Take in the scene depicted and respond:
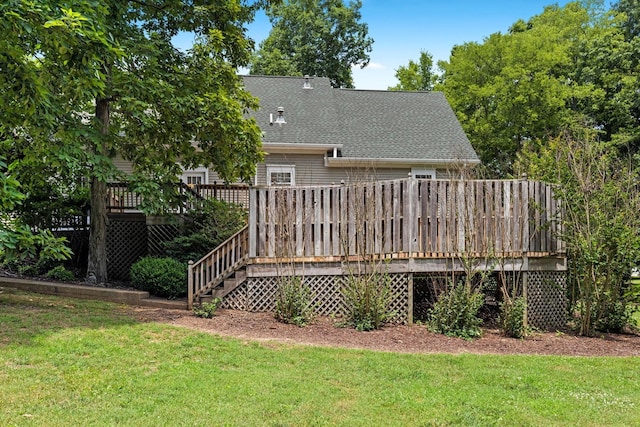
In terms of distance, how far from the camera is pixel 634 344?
804 centimetres

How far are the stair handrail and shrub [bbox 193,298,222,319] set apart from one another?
0.50 meters

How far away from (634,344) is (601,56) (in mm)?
21519

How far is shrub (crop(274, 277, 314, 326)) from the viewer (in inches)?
332

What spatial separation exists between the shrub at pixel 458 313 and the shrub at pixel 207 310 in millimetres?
3704

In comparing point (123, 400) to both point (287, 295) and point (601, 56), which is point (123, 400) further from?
point (601, 56)

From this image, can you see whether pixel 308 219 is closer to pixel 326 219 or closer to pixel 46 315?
pixel 326 219

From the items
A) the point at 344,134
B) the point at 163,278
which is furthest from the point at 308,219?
the point at 344,134

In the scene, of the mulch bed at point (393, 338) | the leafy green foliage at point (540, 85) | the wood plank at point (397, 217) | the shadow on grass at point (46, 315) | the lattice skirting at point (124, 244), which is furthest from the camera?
the leafy green foliage at point (540, 85)

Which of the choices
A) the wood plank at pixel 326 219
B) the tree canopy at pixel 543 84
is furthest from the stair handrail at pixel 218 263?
the tree canopy at pixel 543 84

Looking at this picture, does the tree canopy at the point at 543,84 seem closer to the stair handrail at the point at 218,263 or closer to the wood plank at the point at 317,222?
the wood plank at the point at 317,222

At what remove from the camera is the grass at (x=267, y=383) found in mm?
4309

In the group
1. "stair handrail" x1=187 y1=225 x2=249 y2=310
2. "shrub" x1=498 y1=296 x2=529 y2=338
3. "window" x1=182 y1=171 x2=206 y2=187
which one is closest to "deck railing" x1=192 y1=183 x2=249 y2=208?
"window" x1=182 y1=171 x2=206 y2=187

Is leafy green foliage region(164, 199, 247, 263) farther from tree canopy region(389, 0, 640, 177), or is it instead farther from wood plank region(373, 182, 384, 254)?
tree canopy region(389, 0, 640, 177)

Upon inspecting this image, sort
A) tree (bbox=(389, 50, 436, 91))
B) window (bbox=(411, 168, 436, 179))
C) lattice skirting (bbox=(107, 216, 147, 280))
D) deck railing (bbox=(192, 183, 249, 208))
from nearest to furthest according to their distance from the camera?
lattice skirting (bbox=(107, 216, 147, 280)) → deck railing (bbox=(192, 183, 249, 208)) → window (bbox=(411, 168, 436, 179)) → tree (bbox=(389, 50, 436, 91))
